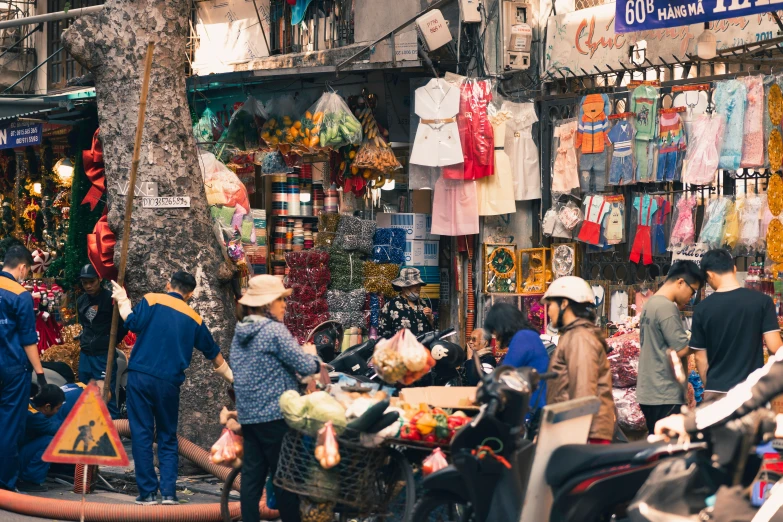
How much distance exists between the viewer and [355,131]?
45.2 ft

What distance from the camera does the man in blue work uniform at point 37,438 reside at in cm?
1030

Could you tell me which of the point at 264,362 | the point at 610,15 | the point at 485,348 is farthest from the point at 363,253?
the point at 264,362

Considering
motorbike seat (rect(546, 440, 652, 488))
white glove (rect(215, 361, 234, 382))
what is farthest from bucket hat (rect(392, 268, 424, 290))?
motorbike seat (rect(546, 440, 652, 488))

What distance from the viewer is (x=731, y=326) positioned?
841 cm

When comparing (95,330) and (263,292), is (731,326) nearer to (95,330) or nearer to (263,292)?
(263,292)

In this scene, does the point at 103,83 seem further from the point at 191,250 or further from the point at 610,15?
the point at 610,15

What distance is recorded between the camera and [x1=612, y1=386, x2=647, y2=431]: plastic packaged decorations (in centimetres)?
1063

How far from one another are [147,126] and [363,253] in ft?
12.5

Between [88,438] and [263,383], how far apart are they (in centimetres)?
141

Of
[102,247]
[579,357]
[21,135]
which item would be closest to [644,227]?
[579,357]

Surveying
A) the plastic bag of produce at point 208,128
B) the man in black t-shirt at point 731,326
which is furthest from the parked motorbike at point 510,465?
the plastic bag of produce at point 208,128

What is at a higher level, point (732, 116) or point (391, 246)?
point (732, 116)

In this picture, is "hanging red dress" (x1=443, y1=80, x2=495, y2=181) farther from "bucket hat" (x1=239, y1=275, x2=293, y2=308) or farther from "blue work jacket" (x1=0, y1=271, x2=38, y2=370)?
"bucket hat" (x1=239, y1=275, x2=293, y2=308)

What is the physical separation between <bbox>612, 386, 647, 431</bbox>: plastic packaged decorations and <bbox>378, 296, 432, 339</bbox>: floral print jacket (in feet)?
9.68
